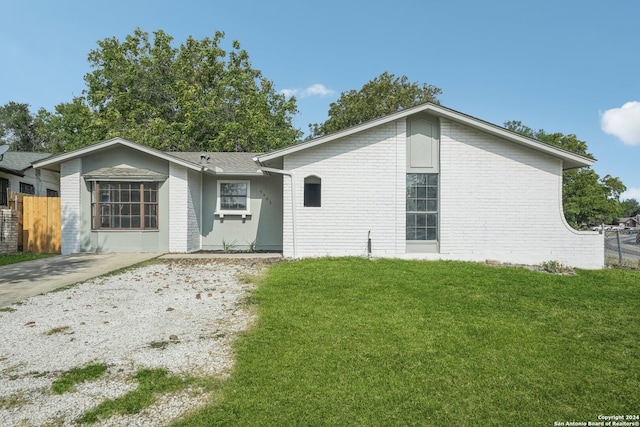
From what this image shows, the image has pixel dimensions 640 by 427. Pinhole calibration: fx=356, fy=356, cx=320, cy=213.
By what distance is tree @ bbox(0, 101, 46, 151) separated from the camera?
46.0m

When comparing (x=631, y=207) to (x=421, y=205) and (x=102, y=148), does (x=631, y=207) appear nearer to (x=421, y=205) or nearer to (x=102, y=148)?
(x=421, y=205)

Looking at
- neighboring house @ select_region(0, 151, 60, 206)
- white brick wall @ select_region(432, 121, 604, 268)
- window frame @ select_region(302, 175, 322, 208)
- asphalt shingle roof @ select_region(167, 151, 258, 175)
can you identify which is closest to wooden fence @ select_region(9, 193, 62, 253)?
asphalt shingle roof @ select_region(167, 151, 258, 175)

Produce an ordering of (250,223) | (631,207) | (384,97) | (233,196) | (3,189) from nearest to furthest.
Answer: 1. (250,223)
2. (233,196)
3. (3,189)
4. (384,97)
5. (631,207)

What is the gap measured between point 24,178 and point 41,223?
937 centimetres

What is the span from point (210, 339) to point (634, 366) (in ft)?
15.0

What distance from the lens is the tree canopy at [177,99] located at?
25.2 m

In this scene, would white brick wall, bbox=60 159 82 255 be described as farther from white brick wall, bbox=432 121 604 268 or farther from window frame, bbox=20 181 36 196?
white brick wall, bbox=432 121 604 268

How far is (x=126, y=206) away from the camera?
39.9 feet

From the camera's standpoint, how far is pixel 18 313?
5.39m

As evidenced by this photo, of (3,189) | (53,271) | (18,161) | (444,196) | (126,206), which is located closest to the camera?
(53,271)

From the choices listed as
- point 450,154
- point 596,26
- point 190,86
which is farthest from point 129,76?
point 596,26

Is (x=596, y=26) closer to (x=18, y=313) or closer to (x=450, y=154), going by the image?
(x=450, y=154)

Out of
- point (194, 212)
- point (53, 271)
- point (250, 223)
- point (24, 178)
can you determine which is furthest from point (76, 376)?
point (24, 178)

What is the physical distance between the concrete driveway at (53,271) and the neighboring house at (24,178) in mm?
9050
